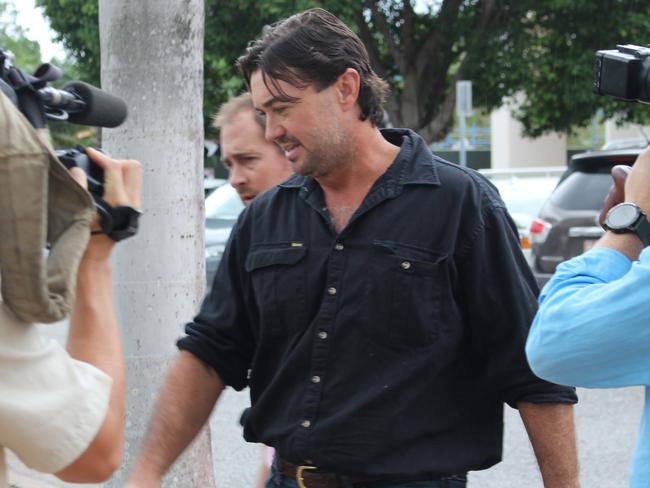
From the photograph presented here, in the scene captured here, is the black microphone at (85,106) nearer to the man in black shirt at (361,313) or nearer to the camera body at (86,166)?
the camera body at (86,166)

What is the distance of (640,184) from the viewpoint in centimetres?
235

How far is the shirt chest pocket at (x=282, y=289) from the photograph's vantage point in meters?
3.08

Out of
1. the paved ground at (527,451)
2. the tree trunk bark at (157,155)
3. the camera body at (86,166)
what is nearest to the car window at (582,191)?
the paved ground at (527,451)

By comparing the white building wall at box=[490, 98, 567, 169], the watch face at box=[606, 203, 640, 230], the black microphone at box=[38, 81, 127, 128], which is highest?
the black microphone at box=[38, 81, 127, 128]

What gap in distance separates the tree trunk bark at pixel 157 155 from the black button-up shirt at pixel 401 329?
73.0 inches

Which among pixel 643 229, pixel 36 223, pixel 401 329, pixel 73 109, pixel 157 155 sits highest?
pixel 73 109

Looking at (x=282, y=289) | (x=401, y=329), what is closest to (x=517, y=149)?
(x=282, y=289)

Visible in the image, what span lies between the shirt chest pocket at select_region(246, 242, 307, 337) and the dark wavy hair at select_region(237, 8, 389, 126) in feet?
1.34

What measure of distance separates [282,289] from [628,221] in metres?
1.04

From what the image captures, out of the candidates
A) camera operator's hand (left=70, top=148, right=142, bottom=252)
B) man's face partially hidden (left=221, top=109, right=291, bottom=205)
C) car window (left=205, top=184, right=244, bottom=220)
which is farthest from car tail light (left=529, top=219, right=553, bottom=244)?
camera operator's hand (left=70, top=148, right=142, bottom=252)

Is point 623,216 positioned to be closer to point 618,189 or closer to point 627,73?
point 618,189

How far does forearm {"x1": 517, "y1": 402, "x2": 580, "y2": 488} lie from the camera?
116 inches

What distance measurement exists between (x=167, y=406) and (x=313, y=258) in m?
0.58

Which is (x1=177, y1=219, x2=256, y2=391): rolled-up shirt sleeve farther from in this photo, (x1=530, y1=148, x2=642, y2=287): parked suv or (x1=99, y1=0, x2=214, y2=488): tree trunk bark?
(x1=530, y1=148, x2=642, y2=287): parked suv
